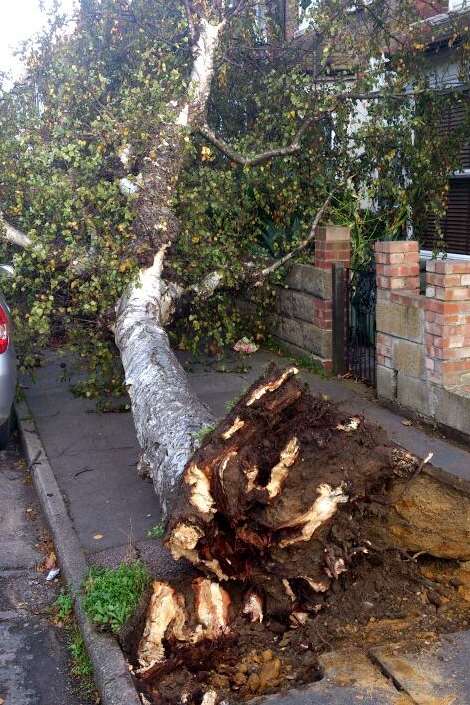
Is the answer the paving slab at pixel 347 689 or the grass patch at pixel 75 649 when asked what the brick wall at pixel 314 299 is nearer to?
the grass patch at pixel 75 649

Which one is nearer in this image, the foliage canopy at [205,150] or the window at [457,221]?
the foliage canopy at [205,150]

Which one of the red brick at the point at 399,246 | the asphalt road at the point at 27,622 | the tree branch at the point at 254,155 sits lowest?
the asphalt road at the point at 27,622

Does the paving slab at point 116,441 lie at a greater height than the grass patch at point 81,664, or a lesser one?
greater

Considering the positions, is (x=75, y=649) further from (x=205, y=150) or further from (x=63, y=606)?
(x=205, y=150)

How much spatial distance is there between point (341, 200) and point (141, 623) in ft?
21.6

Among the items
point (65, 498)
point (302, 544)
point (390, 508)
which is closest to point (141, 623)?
point (302, 544)

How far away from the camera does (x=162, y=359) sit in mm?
5621

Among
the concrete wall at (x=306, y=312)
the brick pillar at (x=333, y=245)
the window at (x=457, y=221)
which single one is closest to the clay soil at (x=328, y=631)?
the concrete wall at (x=306, y=312)

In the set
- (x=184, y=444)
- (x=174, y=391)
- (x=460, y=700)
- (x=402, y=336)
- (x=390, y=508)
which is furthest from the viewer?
(x=402, y=336)

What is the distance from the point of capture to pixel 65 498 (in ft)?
18.3

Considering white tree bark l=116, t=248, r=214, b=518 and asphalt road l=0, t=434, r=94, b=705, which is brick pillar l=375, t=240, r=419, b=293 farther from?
asphalt road l=0, t=434, r=94, b=705

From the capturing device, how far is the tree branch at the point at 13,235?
24.5ft

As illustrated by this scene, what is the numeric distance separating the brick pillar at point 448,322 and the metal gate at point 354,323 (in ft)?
5.18

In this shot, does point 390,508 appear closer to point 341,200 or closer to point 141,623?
point 141,623
